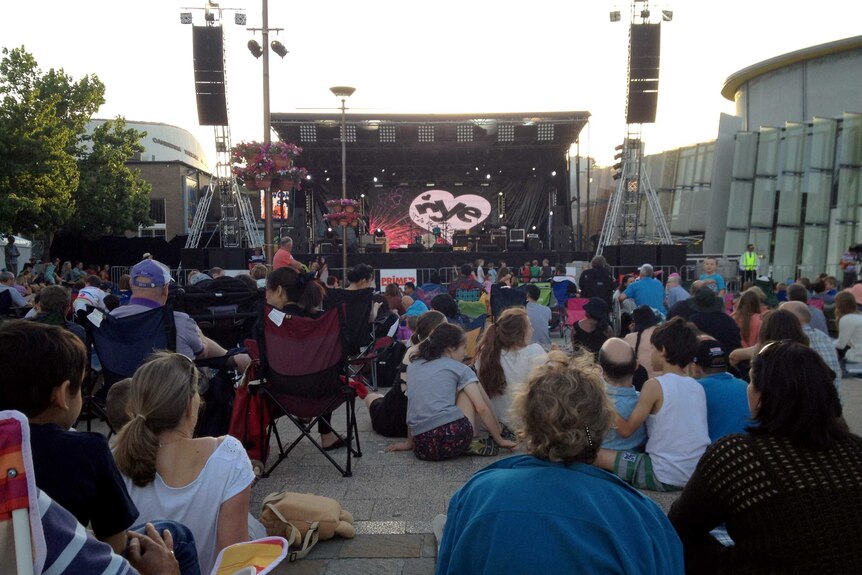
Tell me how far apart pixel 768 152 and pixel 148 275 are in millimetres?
25787

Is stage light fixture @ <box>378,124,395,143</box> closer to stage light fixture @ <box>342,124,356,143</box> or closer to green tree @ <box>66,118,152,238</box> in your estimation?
stage light fixture @ <box>342,124,356,143</box>

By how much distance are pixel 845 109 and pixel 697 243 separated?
22.4 feet

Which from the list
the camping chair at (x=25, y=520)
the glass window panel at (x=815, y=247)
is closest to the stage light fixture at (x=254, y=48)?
the camping chair at (x=25, y=520)

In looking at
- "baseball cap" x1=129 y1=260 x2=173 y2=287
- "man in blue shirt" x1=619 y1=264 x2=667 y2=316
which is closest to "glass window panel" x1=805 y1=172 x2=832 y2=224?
"man in blue shirt" x1=619 y1=264 x2=667 y2=316

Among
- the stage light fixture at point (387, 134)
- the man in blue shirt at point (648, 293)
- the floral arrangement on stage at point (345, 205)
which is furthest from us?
the stage light fixture at point (387, 134)

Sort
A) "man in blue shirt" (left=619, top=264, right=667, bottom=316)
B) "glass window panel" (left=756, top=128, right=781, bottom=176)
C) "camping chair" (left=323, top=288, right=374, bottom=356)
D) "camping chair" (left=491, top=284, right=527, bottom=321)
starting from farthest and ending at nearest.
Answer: "glass window panel" (left=756, top=128, right=781, bottom=176) < "camping chair" (left=491, top=284, right=527, bottom=321) < "man in blue shirt" (left=619, top=264, right=667, bottom=316) < "camping chair" (left=323, top=288, right=374, bottom=356)

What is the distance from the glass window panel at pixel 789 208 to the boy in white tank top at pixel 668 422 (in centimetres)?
2386

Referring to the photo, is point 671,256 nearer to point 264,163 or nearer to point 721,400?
point 264,163

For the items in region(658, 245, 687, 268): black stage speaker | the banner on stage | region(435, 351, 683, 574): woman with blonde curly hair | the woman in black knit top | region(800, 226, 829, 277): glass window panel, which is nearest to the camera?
region(435, 351, 683, 574): woman with blonde curly hair

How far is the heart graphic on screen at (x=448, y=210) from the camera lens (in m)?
26.8

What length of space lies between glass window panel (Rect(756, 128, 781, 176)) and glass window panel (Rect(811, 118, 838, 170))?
1419 millimetres

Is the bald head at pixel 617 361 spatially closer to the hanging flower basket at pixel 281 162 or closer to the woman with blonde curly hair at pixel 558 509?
the woman with blonde curly hair at pixel 558 509

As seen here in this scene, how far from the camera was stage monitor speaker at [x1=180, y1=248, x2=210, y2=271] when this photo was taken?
746 inches

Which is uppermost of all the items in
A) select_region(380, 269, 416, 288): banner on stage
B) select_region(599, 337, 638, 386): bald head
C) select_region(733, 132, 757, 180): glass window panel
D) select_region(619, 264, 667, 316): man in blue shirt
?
select_region(733, 132, 757, 180): glass window panel
